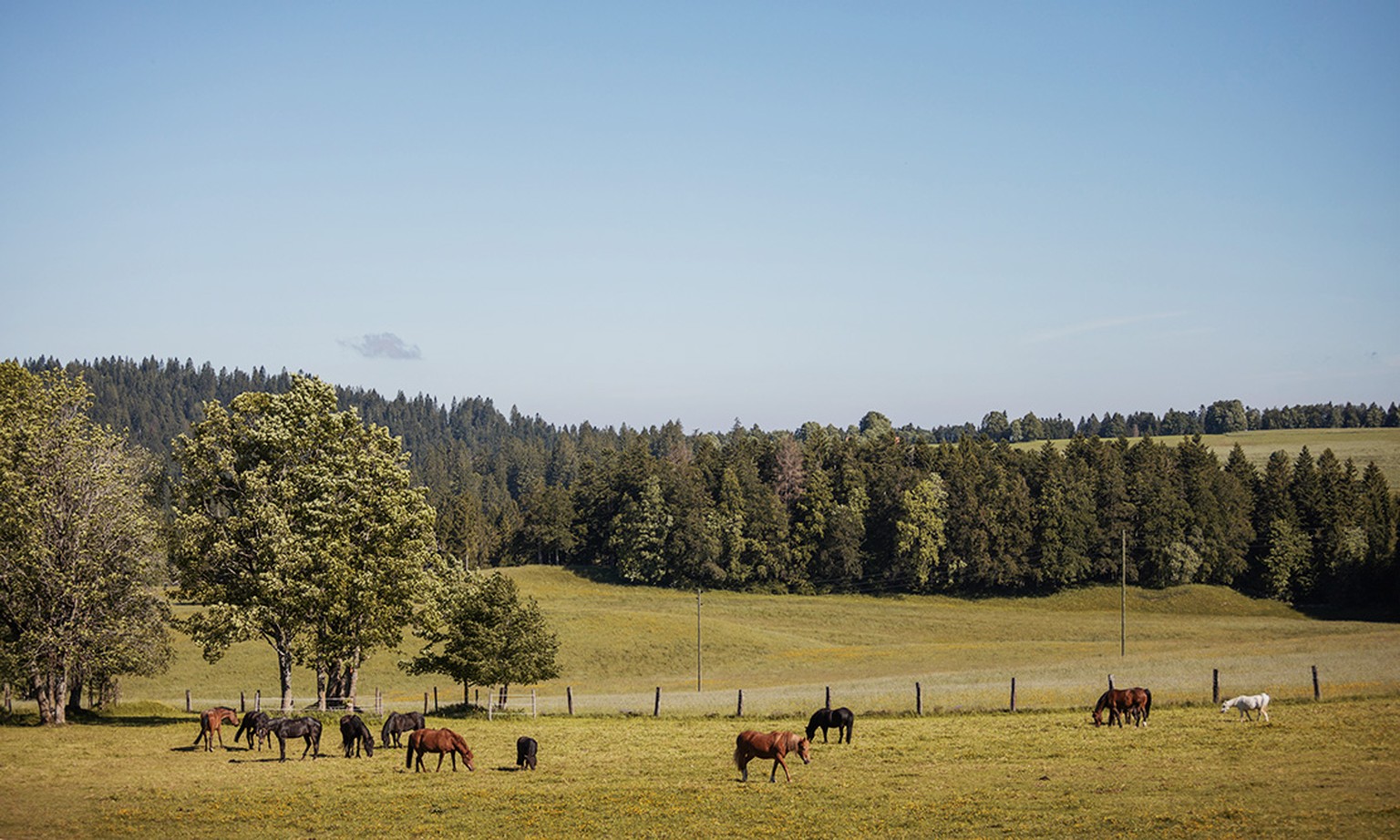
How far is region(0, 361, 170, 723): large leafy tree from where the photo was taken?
132 ft

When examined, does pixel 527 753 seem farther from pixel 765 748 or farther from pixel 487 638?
pixel 487 638

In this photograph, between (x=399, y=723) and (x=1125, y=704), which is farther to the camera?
(x=1125, y=704)

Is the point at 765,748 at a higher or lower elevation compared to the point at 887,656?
higher

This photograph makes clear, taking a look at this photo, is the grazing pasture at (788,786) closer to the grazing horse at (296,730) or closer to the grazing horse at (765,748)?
the grazing horse at (765,748)

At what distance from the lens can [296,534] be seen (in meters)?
43.1

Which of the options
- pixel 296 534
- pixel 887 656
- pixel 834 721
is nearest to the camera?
pixel 834 721

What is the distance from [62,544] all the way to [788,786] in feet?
101

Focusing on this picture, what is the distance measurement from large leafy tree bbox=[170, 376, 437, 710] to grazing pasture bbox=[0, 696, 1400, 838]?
24.6ft

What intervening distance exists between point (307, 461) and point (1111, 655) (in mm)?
55791

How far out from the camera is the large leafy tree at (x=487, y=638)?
161 feet

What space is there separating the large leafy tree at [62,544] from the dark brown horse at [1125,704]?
120 ft

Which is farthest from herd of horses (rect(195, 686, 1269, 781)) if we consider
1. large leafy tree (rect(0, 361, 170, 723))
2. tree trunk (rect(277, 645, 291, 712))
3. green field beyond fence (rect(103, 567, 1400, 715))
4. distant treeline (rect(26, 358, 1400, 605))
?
distant treeline (rect(26, 358, 1400, 605))

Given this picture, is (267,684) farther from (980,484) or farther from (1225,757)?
(980,484)

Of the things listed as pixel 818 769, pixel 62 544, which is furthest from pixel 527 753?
pixel 62 544
